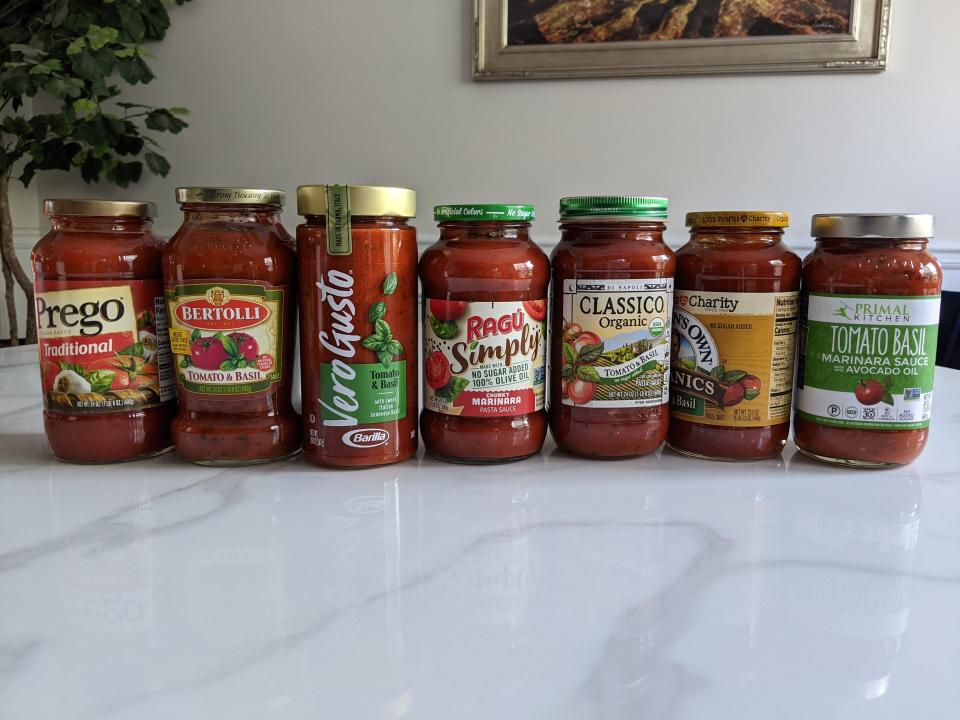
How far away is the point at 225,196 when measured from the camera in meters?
0.76

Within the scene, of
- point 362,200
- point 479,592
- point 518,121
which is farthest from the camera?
point 518,121

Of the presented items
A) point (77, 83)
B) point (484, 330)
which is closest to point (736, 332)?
point (484, 330)

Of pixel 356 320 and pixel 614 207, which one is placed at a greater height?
pixel 614 207

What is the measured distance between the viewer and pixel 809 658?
0.45 m

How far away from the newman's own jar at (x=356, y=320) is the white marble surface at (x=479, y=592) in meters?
0.04

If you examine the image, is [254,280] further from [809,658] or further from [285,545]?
[809,658]

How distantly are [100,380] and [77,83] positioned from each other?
1.60 m

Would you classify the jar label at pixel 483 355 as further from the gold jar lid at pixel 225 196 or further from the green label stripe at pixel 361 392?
the gold jar lid at pixel 225 196

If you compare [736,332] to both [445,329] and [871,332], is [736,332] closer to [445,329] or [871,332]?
[871,332]

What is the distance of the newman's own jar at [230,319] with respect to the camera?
Result: 0.76 metres

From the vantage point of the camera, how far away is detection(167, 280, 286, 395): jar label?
2.51ft

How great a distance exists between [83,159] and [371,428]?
2.00 meters

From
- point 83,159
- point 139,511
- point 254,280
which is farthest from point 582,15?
point 139,511

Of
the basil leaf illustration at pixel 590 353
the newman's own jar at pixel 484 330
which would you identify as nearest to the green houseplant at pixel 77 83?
the newman's own jar at pixel 484 330
